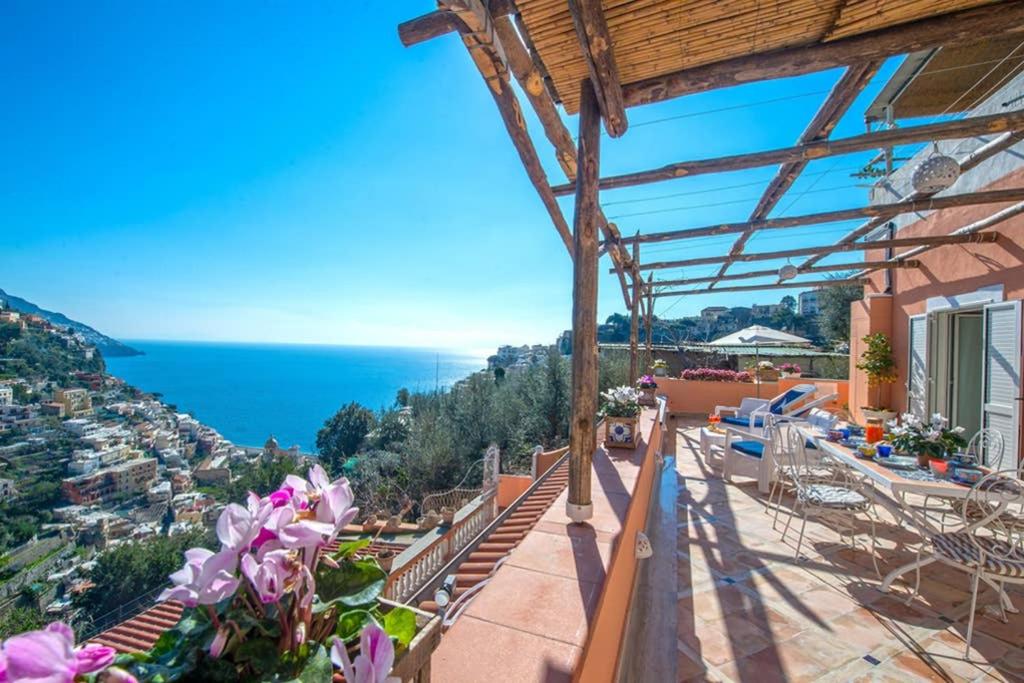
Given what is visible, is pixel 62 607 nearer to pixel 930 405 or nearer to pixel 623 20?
pixel 623 20

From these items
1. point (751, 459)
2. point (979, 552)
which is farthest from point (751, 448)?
point (979, 552)

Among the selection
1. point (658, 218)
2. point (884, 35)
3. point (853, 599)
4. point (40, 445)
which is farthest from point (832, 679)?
point (40, 445)

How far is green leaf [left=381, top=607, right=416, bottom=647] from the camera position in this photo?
61 centimetres

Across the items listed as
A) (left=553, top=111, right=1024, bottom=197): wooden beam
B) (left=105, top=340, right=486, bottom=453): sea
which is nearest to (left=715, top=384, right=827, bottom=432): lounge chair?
(left=553, top=111, right=1024, bottom=197): wooden beam

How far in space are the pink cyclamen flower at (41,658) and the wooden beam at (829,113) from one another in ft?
10.1

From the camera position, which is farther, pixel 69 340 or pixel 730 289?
pixel 69 340

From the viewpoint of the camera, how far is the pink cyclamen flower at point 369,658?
1.55ft

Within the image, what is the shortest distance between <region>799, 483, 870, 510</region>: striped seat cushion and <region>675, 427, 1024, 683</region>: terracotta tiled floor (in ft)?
1.22

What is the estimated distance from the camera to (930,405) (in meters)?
6.09

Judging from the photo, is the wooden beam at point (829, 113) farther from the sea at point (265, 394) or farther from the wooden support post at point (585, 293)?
the sea at point (265, 394)

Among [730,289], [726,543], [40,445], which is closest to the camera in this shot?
[726,543]

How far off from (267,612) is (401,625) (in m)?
0.19

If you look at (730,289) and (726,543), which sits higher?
(730,289)

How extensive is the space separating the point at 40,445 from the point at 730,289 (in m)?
19.4
